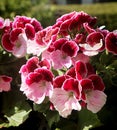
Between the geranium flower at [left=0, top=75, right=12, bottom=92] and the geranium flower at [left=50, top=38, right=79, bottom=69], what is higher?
the geranium flower at [left=50, top=38, right=79, bottom=69]

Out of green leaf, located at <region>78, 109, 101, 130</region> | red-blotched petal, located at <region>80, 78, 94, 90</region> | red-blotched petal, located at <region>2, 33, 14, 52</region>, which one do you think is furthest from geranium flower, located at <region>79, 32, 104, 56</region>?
red-blotched petal, located at <region>2, 33, 14, 52</region>

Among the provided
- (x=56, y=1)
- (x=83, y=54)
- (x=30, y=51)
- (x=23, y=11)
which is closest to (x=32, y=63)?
(x=30, y=51)

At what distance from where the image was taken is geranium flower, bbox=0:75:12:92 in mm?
2039

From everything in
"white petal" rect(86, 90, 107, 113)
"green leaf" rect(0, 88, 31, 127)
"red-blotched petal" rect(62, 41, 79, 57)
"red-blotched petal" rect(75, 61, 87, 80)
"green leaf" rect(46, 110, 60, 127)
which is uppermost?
"red-blotched petal" rect(62, 41, 79, 57)

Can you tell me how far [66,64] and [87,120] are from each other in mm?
238

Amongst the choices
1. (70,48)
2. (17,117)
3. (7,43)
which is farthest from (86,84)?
(7,43)

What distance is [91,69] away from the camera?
5.90 feet

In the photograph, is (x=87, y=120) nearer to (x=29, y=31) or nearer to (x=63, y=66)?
(x=63, y=66)

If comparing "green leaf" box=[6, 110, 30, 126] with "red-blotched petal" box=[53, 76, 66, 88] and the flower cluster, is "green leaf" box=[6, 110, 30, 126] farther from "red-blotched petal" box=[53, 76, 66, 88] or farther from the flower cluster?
"red-blotched petal" box=[53, 76, 66, 88]

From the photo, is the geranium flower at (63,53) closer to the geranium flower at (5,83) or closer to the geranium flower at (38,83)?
the geranium flower at (38,83)

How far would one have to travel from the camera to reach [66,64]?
180 cm

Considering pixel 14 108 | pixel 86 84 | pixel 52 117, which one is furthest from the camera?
pixel 14 108

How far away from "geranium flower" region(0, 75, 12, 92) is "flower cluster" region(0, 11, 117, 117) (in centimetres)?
13

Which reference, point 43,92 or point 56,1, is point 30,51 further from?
point 56,1
